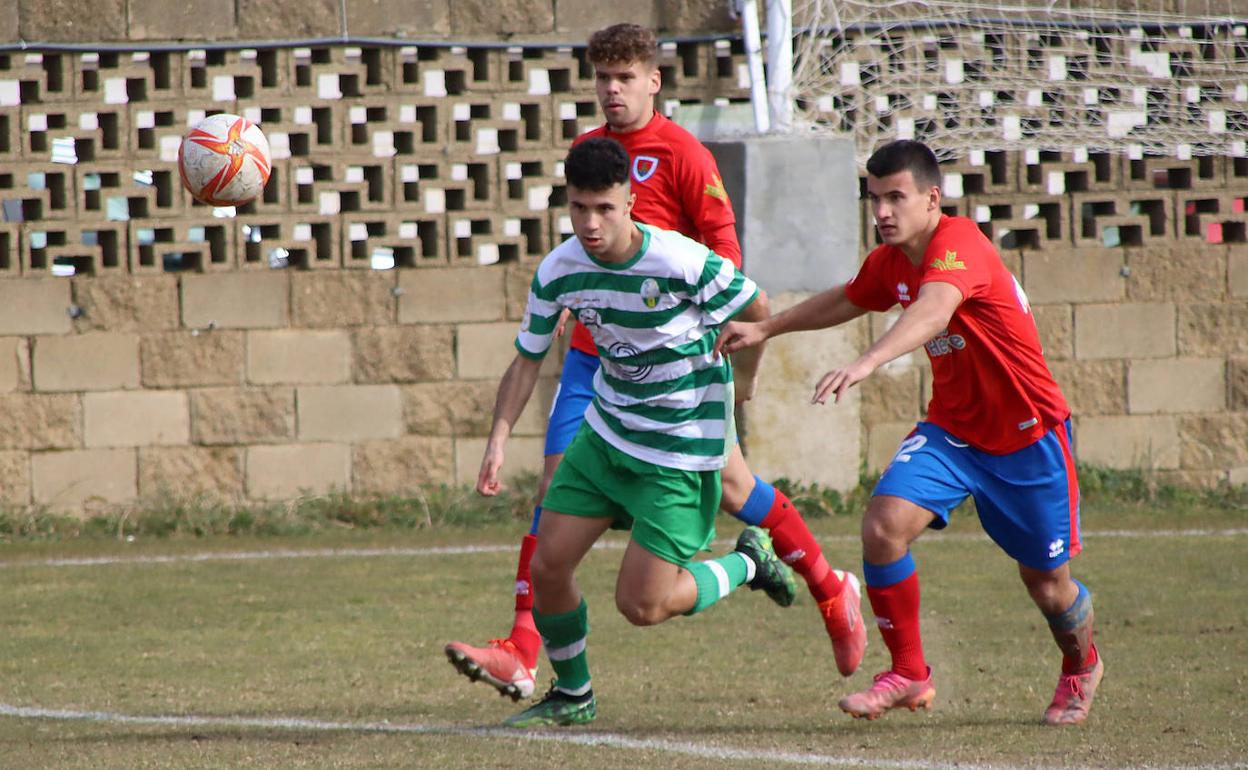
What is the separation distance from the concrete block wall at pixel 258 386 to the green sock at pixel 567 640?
19.9 feet

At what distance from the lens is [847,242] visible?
11422 millimetres

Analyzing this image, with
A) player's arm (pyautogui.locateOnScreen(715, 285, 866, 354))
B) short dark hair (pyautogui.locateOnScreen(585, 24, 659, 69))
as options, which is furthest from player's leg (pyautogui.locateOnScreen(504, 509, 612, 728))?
short dark hair (pyautogui.locateOnScreen(585, 24, 659, 69))

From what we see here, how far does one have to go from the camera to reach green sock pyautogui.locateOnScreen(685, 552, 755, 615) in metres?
5.69

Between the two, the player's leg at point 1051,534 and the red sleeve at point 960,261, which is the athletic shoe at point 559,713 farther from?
the red sleeve at point 960,261

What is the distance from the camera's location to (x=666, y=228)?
6387 millimetres

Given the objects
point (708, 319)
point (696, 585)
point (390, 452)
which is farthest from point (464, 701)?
point (390, 452)

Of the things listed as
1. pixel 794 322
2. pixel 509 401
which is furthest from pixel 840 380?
pixel 509 401

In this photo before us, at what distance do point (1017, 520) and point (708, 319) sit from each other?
1186 mm

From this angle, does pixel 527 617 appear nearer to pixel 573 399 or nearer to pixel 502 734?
pixel 502 734

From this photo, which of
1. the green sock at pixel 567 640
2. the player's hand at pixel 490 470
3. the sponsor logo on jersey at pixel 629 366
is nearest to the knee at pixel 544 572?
the green sock at pixel 567 640

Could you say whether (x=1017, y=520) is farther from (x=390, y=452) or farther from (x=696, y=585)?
(x=390, y=452)

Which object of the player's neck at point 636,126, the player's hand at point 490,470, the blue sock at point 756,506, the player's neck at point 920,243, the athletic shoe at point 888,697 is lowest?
the athletic shoe at point 888,697

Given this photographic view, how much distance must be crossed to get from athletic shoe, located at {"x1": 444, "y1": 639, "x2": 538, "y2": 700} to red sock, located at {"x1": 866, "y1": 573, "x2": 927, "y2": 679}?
120cm

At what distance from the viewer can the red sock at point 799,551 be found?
621cm
